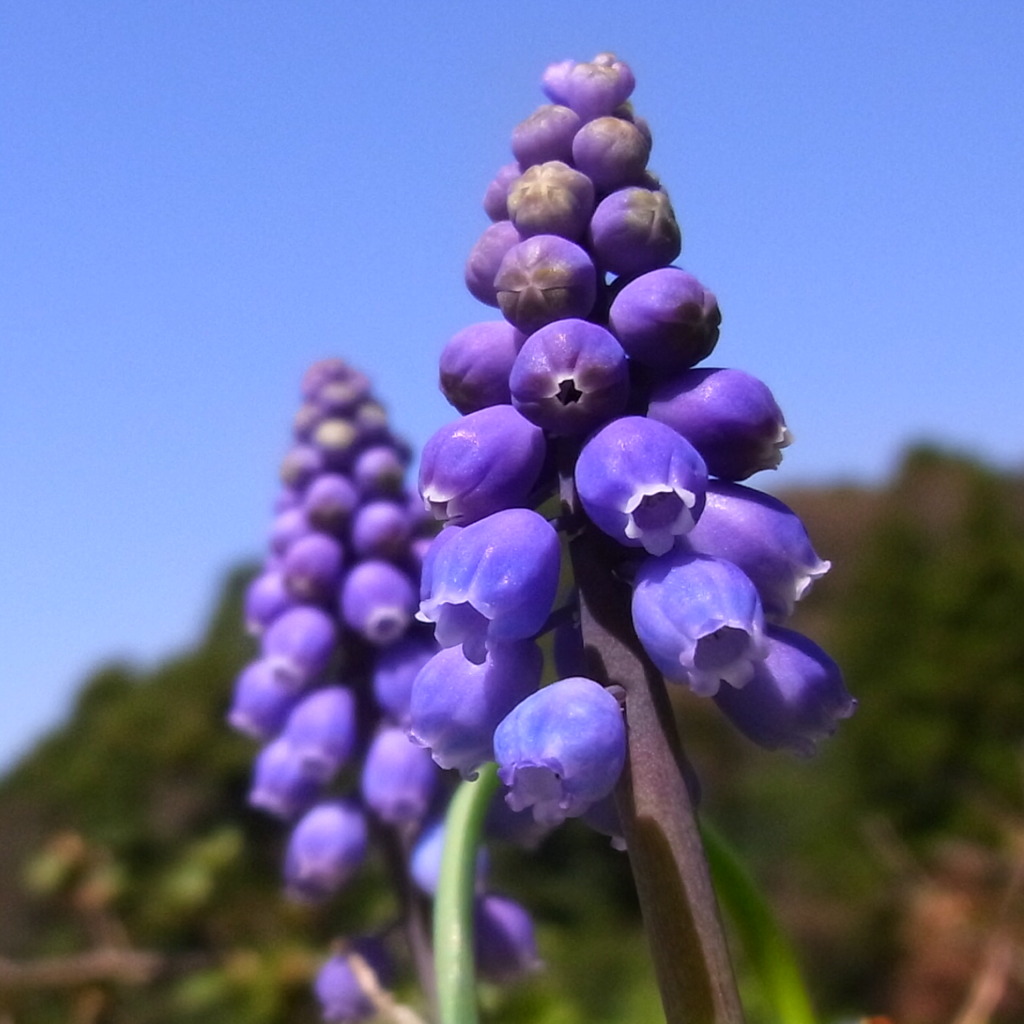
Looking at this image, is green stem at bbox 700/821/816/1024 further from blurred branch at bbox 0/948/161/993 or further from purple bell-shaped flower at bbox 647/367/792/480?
blurred branch at bbox 0/948/161/993

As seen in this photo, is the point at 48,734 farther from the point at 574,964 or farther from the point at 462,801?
the point at 462,801

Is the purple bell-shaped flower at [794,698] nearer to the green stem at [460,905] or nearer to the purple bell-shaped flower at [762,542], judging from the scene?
the purple bell-shaped flower at [762,542]

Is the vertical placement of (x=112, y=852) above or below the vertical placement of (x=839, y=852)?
above

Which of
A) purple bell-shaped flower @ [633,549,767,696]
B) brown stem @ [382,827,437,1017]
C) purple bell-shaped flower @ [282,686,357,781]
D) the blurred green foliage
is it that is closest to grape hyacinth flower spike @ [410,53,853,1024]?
purple bell-shaped flower @ [633,549,767,696]

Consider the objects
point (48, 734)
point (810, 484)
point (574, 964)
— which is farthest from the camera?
point (810, 484)

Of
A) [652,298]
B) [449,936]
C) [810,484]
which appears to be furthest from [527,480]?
[810,484]

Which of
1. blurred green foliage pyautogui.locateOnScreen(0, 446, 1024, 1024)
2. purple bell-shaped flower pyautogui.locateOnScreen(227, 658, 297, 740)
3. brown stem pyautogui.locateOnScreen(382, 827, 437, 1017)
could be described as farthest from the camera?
blurred green foliage pyautogui.locateOnScreen(0, 446, 1024, 1024)

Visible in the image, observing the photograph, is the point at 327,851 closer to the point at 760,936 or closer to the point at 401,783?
the point at 401,783
